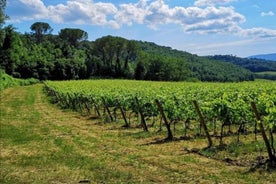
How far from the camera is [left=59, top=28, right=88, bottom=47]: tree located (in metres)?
165

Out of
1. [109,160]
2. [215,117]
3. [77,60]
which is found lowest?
[109,160]

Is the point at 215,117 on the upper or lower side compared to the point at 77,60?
lower

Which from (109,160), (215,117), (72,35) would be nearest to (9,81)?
(215,117)

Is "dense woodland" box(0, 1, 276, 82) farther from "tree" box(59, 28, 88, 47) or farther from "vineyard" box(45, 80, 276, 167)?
"vineyard" box(45, 80, 276, 167)

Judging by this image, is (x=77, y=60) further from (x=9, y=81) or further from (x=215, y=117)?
(x=215, y=117)

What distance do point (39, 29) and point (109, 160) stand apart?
6395 inches

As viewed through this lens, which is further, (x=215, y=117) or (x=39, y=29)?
(x=39, y=29)

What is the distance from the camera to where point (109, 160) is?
1241cm

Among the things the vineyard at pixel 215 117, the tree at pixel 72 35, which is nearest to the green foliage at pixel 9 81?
the vineyard at pixel 215 117

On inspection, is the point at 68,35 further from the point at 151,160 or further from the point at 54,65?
the point at 151,160

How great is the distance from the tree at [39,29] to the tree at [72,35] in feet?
23.1

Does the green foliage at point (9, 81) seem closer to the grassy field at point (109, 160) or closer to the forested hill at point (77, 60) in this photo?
the forested hill at point (77, 60)

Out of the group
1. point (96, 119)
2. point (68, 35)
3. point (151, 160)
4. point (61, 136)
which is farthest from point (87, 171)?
point (68, 35)

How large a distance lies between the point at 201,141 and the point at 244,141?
5.09ft
